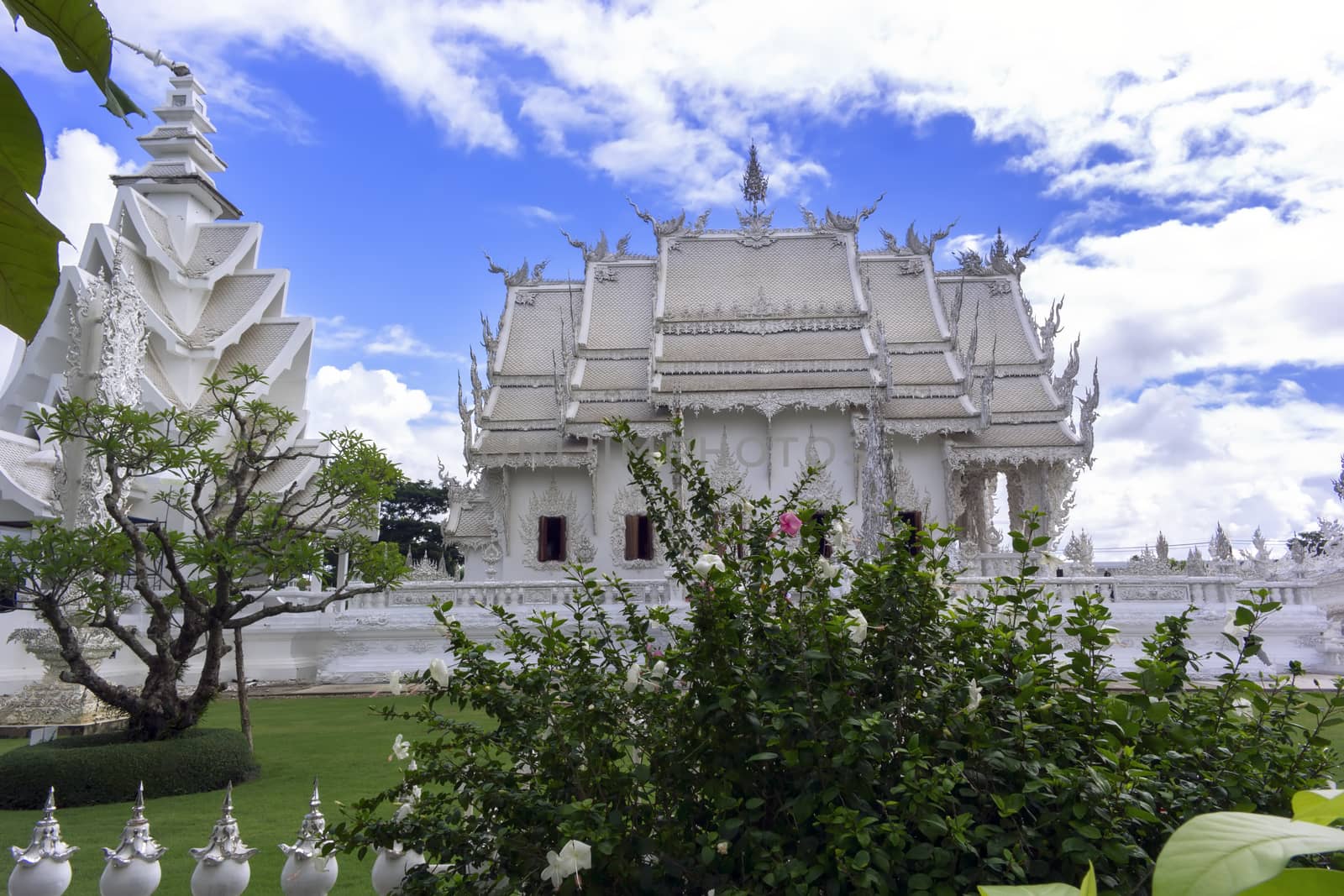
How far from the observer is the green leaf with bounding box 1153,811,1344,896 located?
35cm

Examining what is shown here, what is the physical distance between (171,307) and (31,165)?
17.7m

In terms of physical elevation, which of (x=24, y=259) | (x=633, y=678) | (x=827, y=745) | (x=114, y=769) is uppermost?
(x=24, y=259)

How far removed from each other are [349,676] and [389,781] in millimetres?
7426

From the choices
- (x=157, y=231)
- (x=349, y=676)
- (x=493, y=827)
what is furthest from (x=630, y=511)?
(x=493, y=827)

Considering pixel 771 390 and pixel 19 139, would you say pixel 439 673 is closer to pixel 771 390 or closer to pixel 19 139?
pixel 19 139

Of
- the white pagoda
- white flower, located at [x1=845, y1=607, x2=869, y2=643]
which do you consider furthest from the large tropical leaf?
the white pagoda

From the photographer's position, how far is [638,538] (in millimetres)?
16266

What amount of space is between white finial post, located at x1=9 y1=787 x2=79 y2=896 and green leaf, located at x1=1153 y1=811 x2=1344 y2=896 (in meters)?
3.42

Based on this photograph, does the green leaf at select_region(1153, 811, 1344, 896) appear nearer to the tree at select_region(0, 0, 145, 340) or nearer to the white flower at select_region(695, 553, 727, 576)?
the tree at select_region(0, 0, 145, 340)

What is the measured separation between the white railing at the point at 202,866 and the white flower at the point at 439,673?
32.0 inches

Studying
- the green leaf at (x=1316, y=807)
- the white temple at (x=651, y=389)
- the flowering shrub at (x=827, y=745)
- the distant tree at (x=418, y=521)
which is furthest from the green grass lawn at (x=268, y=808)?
the distant tree at (x=418, y=521)

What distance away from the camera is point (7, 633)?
1052cm

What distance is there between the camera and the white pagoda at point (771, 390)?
50.4 feet

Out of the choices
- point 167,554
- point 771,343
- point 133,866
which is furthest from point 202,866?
point 771,343
